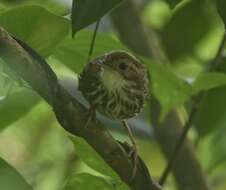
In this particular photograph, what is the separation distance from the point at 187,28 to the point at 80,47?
117cm

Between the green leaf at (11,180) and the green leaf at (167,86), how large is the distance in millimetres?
481

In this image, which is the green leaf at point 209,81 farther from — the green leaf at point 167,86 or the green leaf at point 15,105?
the green leaf at point 15,105

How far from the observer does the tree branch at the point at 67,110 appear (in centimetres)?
98

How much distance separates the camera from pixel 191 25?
2.45 m

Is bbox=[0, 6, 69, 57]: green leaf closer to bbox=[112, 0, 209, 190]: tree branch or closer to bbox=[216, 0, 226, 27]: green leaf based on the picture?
bbox=[216, 0, 226, 27]: green leaf

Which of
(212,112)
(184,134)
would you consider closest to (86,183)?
(184,134)

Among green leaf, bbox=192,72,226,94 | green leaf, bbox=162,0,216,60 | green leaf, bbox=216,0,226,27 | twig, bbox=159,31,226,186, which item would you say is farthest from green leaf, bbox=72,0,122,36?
green leaf, bbox=162,0,216,60

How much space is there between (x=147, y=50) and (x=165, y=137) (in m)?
0.30

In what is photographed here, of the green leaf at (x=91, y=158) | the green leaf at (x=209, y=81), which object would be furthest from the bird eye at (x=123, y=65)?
the green leaf at (x=91, y=158)

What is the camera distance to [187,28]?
2.44 m

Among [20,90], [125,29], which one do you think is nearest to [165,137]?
[125,29]

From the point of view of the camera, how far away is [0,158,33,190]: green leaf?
3.10 ft

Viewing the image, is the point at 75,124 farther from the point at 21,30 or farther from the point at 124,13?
the point at 124,13

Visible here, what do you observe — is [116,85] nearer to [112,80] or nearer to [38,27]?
[112,80]
